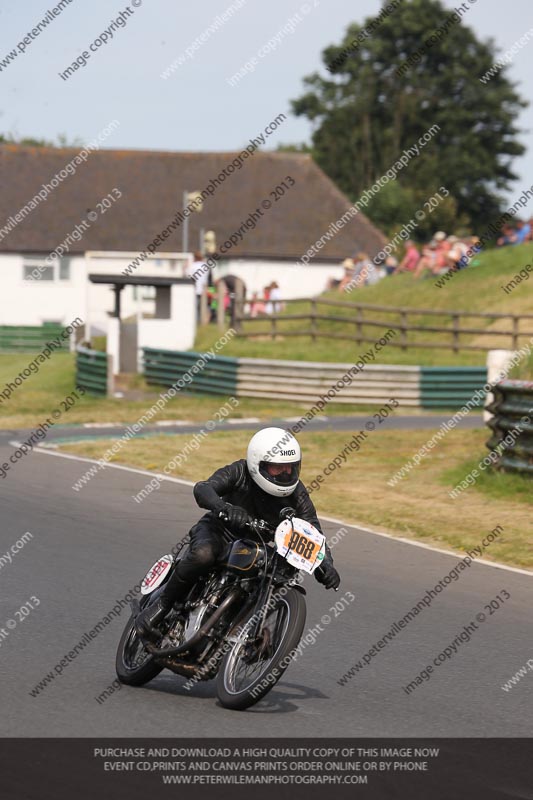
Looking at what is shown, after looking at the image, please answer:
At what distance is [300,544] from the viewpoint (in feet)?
22.0

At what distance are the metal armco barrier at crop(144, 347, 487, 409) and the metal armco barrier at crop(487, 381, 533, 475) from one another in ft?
33.3

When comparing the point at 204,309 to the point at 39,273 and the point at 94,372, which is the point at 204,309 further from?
the point at 39,273

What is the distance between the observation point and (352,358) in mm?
29203

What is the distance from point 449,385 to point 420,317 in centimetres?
964

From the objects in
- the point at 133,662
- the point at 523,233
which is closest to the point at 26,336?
the point at 523,233

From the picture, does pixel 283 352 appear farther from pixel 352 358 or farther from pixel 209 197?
pixel 209 197

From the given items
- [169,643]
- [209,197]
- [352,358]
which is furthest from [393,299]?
[169,643]

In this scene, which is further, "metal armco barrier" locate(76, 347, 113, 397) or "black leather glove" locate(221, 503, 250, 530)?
"metal armco barrier" locate(76, 347, 113, 397)

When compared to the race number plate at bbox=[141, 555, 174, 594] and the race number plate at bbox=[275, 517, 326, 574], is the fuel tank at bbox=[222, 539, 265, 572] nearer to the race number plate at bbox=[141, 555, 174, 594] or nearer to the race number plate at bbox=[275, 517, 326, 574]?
the race number plate at bbox=[275, 517, 326, 574]

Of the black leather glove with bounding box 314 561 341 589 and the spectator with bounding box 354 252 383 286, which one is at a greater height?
the black leather glove with bounding box 314 561 341 589

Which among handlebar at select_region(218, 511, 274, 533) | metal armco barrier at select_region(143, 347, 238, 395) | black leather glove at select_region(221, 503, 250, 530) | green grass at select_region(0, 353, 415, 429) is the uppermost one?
black leather glove at select_region(221, 503, 250, 530)

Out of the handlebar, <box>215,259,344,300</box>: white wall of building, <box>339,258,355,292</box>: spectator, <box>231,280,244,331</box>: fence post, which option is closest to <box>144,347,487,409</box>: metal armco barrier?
<box>231,280,244,331</box>: fence post

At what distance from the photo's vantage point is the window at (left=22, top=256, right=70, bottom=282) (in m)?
56.9

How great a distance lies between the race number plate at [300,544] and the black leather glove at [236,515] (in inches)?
9.5
